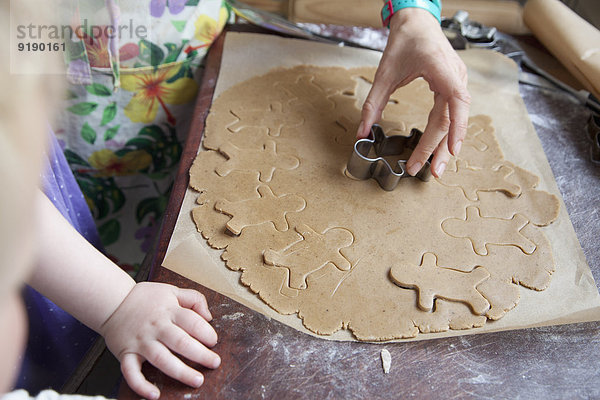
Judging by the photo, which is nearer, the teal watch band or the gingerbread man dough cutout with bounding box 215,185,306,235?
the gingerbread man dough cutout with bounding box 215,185,306,235

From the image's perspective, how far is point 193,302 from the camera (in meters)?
0.72

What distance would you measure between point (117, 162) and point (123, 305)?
2.32 ft

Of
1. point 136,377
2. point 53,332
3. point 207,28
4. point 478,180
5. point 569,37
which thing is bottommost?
point 53,332

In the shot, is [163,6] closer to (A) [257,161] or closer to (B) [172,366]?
(A) [257,161]

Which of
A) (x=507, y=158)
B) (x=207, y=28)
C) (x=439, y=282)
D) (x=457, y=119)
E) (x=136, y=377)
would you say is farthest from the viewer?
(x=207, y=28)

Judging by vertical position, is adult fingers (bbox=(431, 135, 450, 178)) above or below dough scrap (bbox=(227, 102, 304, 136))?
above

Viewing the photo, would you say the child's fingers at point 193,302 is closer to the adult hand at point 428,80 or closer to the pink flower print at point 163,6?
the adult hand at point 428,80

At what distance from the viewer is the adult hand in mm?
915

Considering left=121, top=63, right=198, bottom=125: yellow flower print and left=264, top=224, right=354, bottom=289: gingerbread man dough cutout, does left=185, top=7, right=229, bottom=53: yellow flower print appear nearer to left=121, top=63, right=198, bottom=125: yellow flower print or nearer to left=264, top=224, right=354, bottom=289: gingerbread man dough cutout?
left=121, top=63, right=198, bottom=125: yellow flower print

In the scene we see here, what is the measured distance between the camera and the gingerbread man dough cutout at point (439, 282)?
30.1 inches

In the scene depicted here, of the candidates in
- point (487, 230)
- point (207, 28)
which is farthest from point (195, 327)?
point (207, 28)

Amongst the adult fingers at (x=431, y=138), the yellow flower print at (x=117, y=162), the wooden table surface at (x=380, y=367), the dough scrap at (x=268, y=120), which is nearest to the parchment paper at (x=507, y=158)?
the wooden table surface at (x=380, y=367)

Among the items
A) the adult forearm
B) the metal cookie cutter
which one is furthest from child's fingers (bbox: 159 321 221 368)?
the metal cookie cutter

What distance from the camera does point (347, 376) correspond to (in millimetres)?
679
